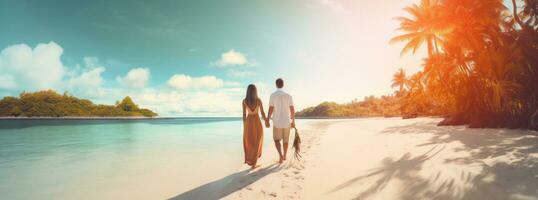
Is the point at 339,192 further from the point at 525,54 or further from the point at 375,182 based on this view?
the point at 525,54

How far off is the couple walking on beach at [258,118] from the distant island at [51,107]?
144 meters

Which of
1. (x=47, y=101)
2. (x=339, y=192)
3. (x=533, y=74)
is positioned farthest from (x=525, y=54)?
(x=47, y=101)

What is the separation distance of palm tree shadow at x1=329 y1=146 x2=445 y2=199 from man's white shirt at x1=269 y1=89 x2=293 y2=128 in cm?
215

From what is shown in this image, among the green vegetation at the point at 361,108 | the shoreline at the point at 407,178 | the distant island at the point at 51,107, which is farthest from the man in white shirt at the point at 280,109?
the distant island at the point at 51,107

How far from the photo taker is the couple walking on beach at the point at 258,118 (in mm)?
5441

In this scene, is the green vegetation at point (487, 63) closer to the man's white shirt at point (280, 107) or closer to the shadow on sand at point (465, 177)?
the shadow on sand at point (465, 177)

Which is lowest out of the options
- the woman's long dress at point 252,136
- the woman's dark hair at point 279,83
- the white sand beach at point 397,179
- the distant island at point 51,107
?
the white sand beach at point 397,179

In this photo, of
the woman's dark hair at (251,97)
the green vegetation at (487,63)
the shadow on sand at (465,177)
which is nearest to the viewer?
the shadow on sand at (465,177)

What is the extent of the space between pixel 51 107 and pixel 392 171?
148072mm

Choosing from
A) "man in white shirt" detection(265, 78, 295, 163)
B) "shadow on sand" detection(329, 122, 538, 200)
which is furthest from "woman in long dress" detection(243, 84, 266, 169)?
"shadow on sand" detection(329, 122, 538, 200)

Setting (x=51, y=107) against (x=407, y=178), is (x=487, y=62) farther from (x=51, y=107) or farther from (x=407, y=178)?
(x=51, y=107)

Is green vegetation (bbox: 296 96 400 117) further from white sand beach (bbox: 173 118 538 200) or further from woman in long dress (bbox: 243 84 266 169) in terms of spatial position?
woman in long dress (bbox: 243 84 266 169)

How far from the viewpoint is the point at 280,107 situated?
5.72 metres

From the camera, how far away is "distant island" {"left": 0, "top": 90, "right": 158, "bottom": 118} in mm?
106975
